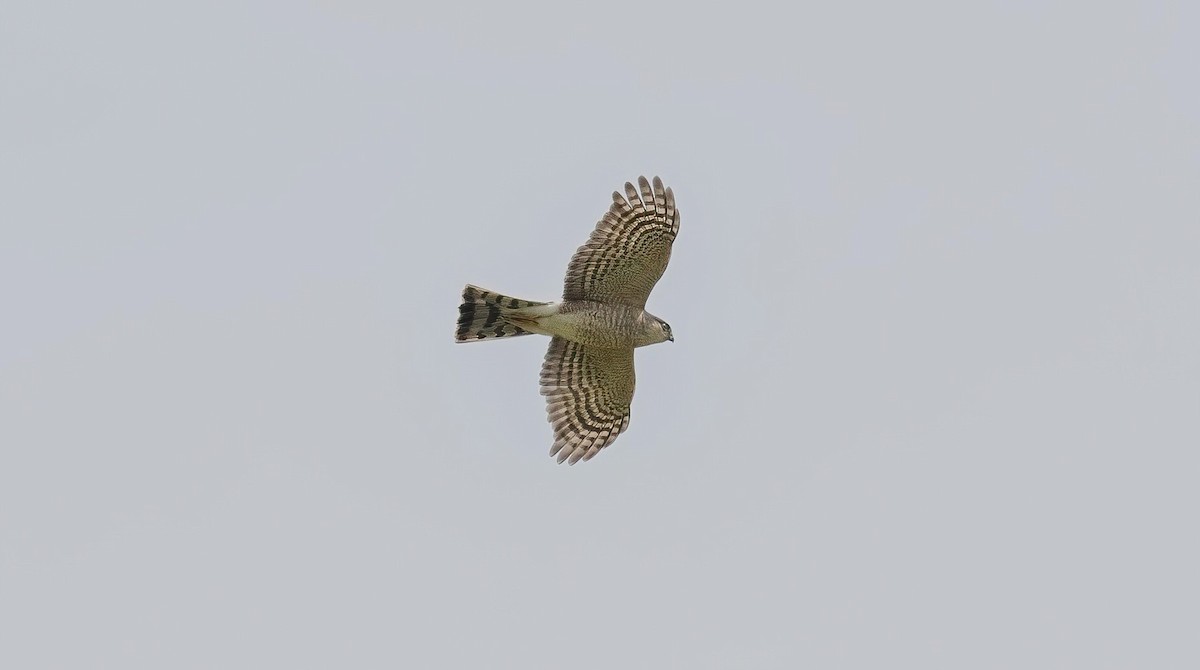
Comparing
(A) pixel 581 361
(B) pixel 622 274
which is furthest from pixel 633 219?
(A) pixel 581 361

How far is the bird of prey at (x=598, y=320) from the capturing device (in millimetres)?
23922

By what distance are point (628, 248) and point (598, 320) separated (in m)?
1.02

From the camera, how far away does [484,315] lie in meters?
24.9

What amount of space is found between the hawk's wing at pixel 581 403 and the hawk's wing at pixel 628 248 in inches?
55.8

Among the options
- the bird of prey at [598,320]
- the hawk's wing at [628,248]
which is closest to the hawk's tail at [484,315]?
the bird of prey at [598,320]

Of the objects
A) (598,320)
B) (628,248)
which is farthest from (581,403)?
(628,248)

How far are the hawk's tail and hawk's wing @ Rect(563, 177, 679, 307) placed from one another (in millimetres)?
753

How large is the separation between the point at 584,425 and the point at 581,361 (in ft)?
2.78

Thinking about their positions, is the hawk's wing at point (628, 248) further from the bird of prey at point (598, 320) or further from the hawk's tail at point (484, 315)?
the hawk's tail at point (484, 315)

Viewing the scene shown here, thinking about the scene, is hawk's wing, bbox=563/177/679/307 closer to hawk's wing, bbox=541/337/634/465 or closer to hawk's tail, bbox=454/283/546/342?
hawk's tail, bbox=454/283/546/342

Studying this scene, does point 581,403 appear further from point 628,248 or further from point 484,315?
point 628,248

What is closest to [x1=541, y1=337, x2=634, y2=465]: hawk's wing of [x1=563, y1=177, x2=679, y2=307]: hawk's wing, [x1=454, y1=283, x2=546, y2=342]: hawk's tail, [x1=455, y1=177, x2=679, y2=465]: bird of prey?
[x1=455, y1=177, x2=679, y2=465]: bird of prey

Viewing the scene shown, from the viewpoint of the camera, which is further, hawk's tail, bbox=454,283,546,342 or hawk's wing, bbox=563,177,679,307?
hawk's tail, bbox=454,283,546,342

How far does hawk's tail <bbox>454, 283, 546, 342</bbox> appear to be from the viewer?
80.9 feet
